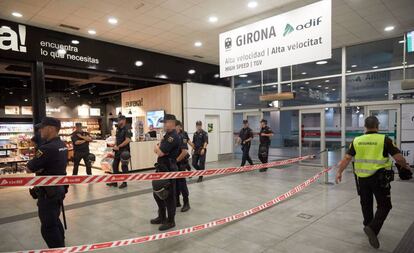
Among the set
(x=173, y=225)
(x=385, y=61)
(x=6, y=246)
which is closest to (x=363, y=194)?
(x=173, y=225)

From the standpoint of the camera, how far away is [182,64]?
9367mm

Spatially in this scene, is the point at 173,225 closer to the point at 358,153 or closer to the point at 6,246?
the point at 6,246

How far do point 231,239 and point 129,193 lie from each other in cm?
303

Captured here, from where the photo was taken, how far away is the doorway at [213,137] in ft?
33.6

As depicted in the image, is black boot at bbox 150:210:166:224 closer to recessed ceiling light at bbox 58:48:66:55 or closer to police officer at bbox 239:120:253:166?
police officer at bbox 239:120:253:166

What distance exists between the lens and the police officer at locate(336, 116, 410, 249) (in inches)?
114

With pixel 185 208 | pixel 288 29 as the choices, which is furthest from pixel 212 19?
pixel 185 208

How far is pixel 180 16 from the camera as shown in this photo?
5.89 m

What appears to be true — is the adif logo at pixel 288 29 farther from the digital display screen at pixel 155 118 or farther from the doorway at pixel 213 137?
the doorway at pixel 213 137

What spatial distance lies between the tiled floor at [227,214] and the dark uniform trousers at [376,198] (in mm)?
289

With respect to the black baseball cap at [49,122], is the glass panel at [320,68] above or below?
above

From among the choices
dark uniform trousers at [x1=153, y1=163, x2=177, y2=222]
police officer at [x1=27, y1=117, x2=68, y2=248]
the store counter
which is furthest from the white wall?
police officer at [x1=27, y1=117, x2=68, y2=248]

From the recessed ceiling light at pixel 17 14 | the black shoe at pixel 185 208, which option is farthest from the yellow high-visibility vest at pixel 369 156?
the recessed ceiling light at pixel 17 14

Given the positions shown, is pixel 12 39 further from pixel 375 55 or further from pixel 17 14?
pixel 375 55
